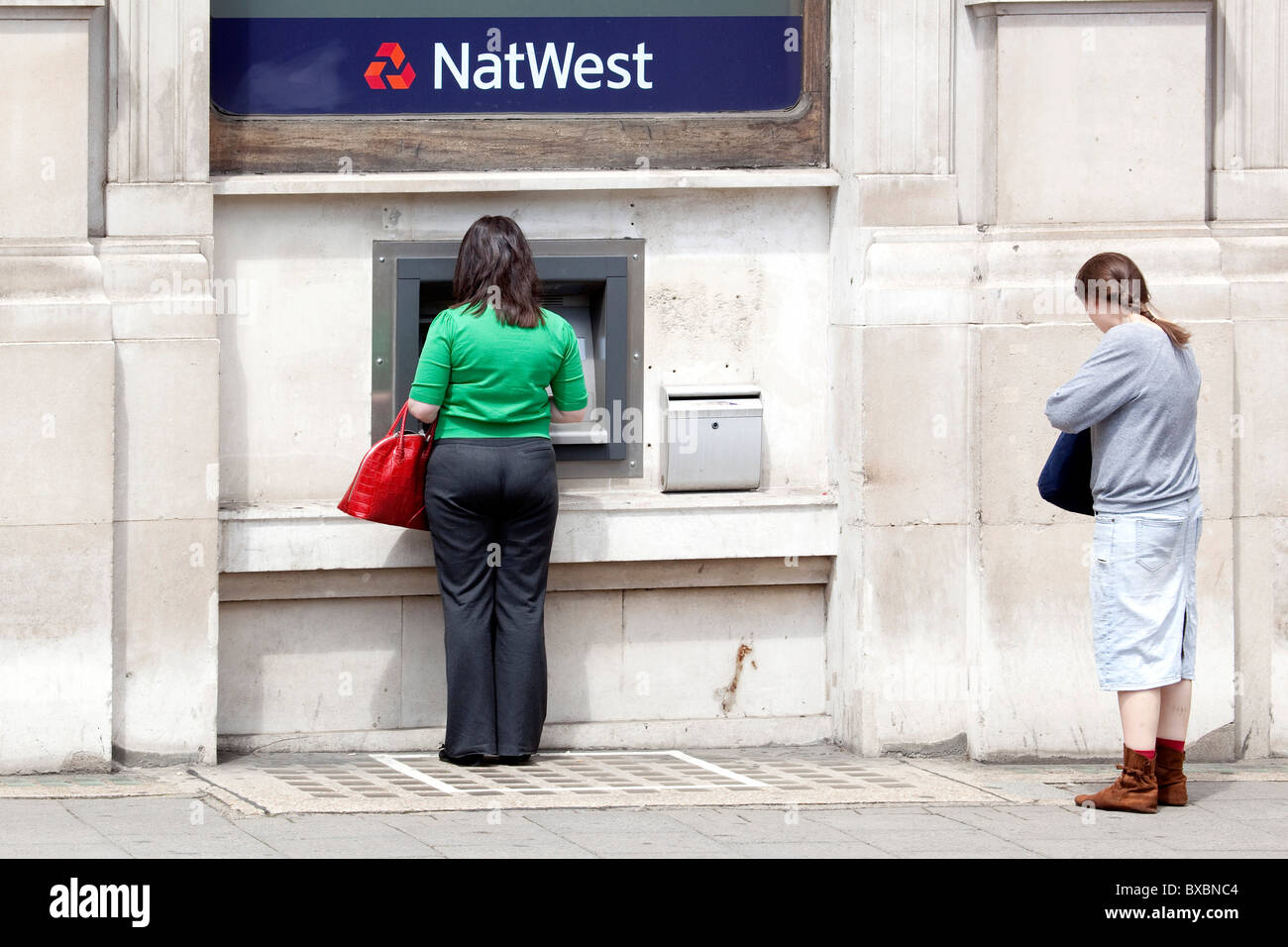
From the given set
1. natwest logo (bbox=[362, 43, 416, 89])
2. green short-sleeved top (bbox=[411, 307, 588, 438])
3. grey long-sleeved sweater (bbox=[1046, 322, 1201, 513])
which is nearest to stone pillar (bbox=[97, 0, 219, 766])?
natwest logo (bbox=[362, 43, 416, 89])

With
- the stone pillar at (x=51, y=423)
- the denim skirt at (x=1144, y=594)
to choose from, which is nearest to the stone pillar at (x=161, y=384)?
the stone pillar at (x=51, y=423)

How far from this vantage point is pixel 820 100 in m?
7.14

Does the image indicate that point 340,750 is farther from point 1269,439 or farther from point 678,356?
point 1269,439

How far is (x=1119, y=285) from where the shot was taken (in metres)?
5.87

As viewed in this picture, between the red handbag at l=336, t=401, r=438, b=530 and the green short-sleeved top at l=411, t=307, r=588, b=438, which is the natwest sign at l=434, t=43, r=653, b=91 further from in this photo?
the red handbag at l=336, t=401, r=438, b=530

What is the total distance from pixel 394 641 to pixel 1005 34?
122 inches

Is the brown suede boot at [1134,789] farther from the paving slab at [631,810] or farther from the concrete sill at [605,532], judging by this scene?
the concrete sill at [605,532]

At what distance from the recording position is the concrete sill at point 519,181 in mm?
6738

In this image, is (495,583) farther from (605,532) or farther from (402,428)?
(402,428)

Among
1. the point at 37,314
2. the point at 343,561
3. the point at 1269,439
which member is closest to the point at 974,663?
the point at 1269,439

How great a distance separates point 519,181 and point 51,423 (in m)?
1.84

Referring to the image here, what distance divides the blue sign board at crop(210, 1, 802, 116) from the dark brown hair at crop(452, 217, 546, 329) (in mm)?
651

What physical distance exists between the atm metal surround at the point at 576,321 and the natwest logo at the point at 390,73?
0.57 metres

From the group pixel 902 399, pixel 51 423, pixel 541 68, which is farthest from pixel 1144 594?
pixel 51 423
